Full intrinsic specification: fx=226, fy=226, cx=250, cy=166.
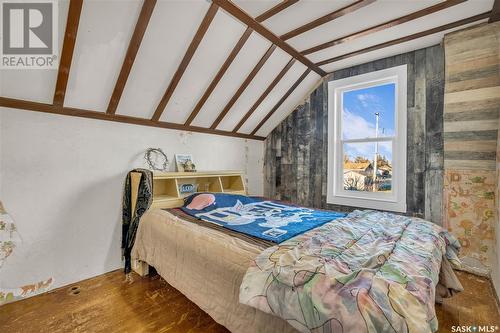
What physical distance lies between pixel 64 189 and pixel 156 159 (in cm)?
94

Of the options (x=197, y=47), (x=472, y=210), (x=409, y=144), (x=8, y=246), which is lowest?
(x=8, y=246)

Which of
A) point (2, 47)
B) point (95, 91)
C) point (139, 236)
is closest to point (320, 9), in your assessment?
point (95, 91)

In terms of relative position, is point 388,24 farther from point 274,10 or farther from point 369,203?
point 369,203

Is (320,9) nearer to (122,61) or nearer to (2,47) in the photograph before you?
(122,61)

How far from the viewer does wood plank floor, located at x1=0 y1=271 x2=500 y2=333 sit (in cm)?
158

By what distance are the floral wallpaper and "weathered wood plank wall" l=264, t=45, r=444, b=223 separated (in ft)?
0.42

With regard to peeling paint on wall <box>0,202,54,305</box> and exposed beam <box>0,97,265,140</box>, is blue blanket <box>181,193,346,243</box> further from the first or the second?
peeling paint on wall <box>0,202,54,305</box>

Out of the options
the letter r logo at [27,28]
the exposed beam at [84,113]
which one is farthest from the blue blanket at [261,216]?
the letter r logo at [27,28]

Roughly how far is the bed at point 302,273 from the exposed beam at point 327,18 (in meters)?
1.84

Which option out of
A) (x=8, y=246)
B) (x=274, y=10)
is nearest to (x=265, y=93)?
(x=274, y=10)

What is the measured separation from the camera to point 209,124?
3301 millimetres

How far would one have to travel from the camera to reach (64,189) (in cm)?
213

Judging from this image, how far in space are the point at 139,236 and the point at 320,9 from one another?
2.71 meters

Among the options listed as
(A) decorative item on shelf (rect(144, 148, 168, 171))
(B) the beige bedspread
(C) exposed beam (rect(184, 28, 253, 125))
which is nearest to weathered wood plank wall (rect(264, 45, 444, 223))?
(C) exposed beam (rect(184, 28, 253, 125))
